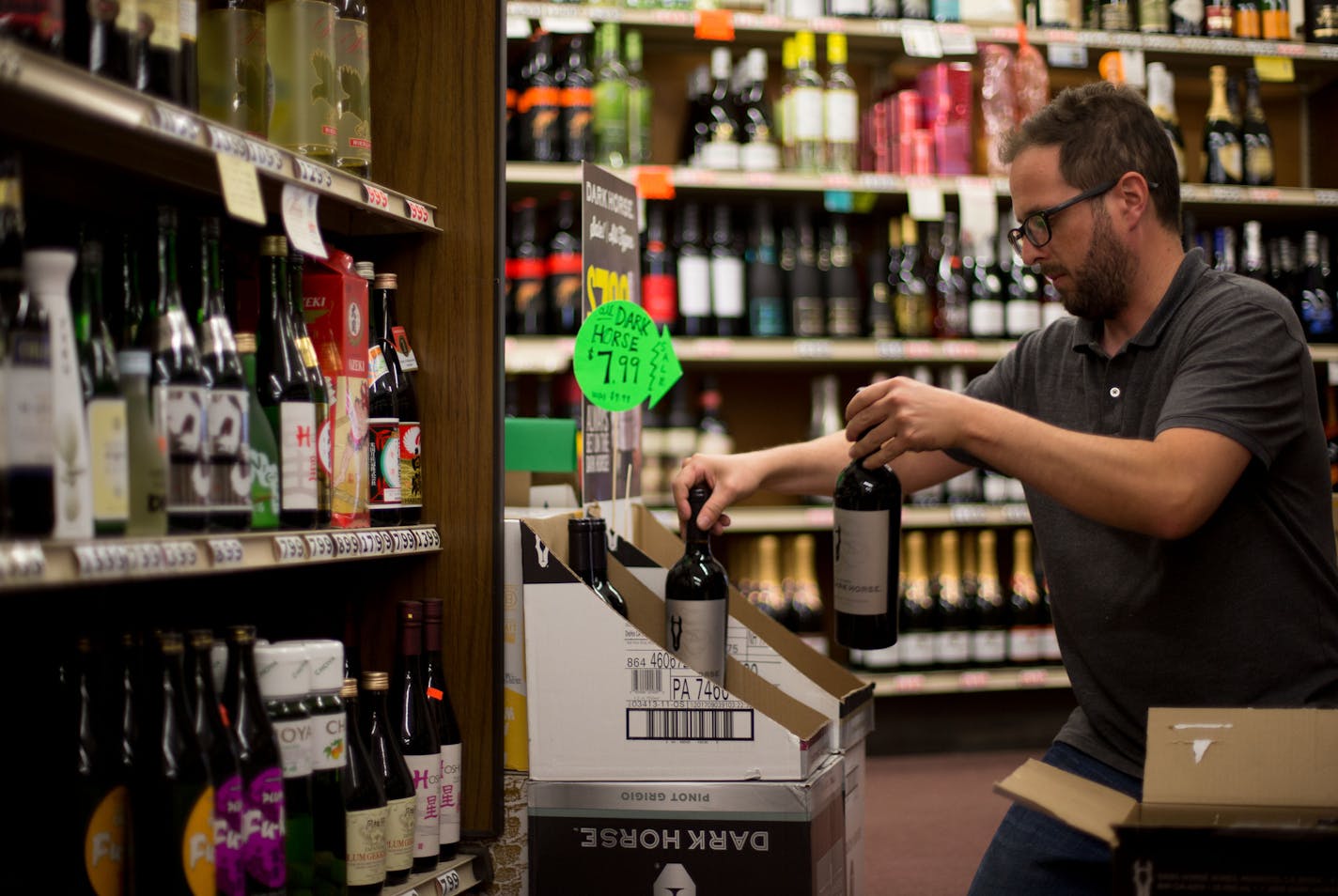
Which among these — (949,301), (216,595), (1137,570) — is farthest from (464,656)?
(949,301)

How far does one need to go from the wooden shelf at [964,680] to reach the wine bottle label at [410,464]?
243 cm

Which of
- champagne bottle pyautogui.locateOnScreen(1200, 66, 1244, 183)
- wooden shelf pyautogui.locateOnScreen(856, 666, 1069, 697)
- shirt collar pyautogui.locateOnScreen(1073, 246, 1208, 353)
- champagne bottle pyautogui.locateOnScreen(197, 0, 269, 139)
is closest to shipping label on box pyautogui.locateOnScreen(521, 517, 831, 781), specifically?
champagne bottle pyautogui.locateOnScreen(197, 0, 269, 139)

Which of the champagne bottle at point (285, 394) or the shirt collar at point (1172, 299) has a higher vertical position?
the shirt collar at point (1172, 299)

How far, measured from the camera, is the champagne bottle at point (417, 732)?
5.60ft

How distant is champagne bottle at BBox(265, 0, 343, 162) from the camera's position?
1634 mm

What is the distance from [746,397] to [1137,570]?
2.66 meters

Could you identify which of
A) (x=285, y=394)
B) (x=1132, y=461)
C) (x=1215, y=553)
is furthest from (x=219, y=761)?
(x=1215, y=553)

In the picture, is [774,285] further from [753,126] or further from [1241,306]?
[1241,306]

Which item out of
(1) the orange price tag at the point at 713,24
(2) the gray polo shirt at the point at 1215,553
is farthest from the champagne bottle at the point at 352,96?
(1) the orange price tag at the point at 713,24

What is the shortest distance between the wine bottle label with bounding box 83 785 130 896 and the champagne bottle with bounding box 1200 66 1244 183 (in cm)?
433

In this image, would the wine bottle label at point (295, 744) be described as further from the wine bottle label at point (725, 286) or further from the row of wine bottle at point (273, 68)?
the wine bottle label at point (725, 286)

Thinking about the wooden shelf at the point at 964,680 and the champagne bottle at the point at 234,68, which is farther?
the wooden shelf at the point at 964,680

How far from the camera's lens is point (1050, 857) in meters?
1.86

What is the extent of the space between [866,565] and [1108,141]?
805 mm
